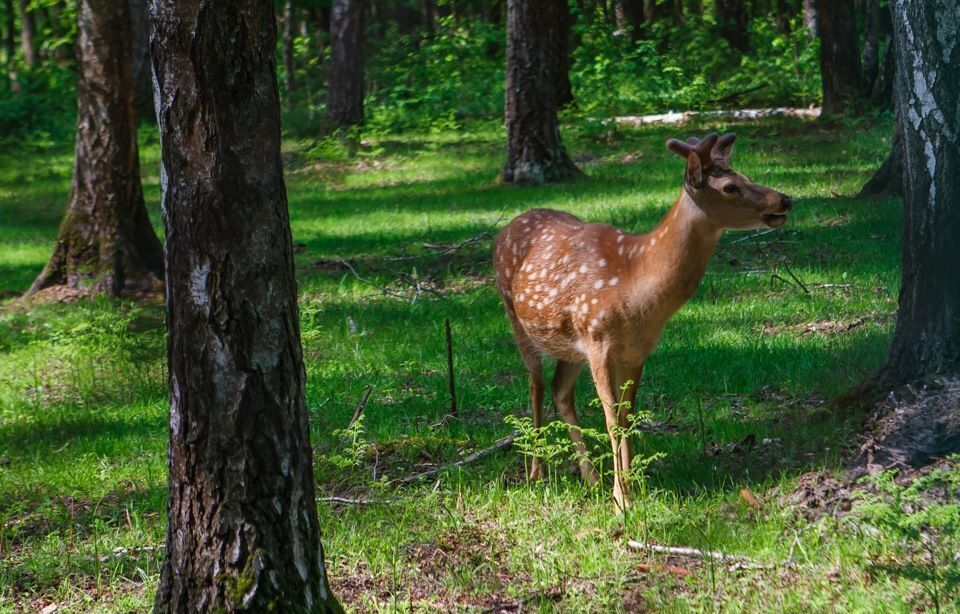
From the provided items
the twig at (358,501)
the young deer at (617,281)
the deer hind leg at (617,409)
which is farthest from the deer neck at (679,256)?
the twig at (358,501)

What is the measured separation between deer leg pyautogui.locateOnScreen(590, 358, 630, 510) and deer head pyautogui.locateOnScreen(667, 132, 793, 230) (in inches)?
41.2

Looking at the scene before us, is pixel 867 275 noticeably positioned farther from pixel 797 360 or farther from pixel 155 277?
pixel 155 277

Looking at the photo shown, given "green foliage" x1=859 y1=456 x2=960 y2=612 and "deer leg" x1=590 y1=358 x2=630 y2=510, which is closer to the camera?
"green foliage" x1=859 y1=456 x2=960 y2=612

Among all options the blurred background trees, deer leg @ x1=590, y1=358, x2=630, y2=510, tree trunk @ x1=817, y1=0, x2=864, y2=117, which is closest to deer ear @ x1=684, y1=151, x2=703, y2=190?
deer leg @ x1=590, y1=358, x2=630, y2=510

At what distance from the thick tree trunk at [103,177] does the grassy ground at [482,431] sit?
631 mm

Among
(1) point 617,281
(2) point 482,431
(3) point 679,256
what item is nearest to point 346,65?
(2) point 482,431

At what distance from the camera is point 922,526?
529 centimetres

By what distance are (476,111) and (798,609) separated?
2246cm

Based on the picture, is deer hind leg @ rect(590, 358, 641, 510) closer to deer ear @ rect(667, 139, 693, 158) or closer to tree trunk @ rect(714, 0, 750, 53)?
deer ear @ rect(667, 139, 693, 158)

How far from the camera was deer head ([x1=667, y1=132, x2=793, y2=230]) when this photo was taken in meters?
5.84

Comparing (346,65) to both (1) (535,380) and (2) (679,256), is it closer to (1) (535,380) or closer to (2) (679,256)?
(1) (535,380)

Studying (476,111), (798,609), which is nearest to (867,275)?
(798,609)

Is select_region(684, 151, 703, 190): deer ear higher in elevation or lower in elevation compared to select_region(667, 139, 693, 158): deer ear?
lower

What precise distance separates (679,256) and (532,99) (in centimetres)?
1177
